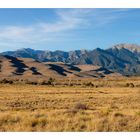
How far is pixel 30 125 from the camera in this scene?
14016mm
